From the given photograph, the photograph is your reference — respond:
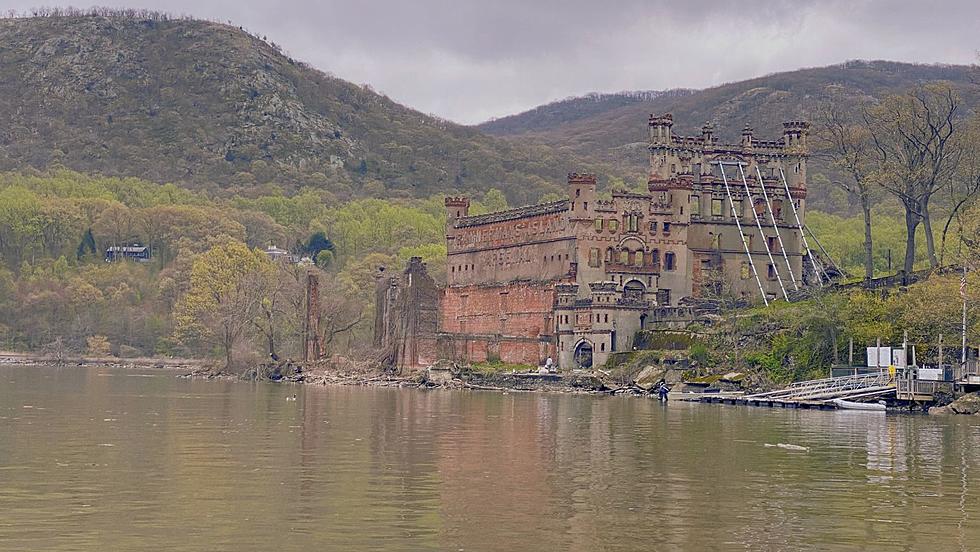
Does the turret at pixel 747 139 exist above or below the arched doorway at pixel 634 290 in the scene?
above

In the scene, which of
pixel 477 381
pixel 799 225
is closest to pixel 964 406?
pixel 477 381

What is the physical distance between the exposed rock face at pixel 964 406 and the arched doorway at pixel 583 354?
40.7 meters

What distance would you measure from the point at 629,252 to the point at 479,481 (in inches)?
3477

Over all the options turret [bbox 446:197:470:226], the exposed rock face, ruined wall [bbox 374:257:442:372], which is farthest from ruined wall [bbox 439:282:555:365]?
the exposed rock face

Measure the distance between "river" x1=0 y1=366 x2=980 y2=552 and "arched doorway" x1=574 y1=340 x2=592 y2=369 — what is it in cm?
4173

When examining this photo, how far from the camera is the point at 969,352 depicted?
3698 inches

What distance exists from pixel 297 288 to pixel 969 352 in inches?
3223

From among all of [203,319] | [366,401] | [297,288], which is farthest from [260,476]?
[203,319]

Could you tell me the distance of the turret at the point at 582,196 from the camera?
5340 inches

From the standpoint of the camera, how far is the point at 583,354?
125312 millimetres

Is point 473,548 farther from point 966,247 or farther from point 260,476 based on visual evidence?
point 966,247

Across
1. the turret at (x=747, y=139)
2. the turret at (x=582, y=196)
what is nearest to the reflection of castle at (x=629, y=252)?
the turret at (x=582, y=196)

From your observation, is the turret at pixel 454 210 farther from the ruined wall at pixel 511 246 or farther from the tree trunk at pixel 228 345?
the tree trunk at pixel 228 345

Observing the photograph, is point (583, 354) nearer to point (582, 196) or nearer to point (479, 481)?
point (582, 196)
